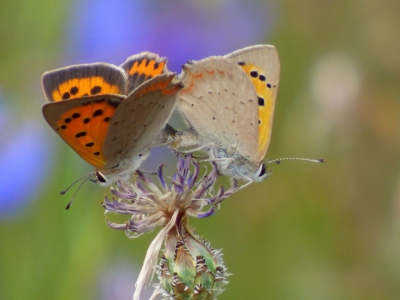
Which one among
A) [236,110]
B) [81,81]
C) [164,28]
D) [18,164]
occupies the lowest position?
[18,164]

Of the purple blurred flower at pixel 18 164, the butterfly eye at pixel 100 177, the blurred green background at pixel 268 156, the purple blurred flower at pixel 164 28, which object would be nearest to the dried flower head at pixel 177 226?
the butterfly eye at pixel 100 177

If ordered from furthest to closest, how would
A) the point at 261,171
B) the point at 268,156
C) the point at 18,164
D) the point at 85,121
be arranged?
the point at 268,156
the point at 18,164
the point at 261,171
the point at 85,121

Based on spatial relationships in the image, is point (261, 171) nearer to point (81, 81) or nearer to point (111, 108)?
point (111, 108)

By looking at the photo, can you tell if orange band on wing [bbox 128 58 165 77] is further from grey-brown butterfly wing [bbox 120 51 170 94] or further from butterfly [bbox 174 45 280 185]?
butterfly [bbox 174 45 280 185]

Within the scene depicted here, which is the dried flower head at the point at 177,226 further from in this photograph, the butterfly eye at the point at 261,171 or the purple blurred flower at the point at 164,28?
the purple blurred flower at the point at 164,28

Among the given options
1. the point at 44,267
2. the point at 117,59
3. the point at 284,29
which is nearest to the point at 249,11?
the point at 284,29

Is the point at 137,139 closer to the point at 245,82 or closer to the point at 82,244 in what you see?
the point at 245,82

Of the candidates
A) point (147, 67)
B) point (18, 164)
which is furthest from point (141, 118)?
point (18, 164)
